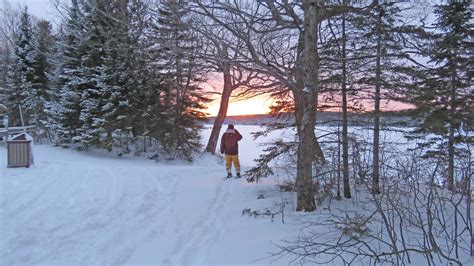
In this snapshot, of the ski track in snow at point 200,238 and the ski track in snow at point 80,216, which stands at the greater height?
the ski track in snow at point 80,216

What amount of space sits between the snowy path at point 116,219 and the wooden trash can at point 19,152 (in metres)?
0.42

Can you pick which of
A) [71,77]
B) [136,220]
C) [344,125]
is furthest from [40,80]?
[344,125]

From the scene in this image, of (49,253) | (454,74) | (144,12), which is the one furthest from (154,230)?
(454,74)

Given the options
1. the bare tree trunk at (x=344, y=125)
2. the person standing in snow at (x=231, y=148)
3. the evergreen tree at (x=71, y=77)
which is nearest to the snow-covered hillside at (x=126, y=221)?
the person standing in snow at (x=231, y=148)

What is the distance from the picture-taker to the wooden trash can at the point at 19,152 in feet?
37.5

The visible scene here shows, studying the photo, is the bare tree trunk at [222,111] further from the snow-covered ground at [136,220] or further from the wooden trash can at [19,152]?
the wooden trash can at [19,152]

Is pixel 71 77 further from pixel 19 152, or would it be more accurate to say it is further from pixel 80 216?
pixel 80 216

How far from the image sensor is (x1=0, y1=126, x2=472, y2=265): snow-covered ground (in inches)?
217

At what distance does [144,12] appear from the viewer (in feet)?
25.1

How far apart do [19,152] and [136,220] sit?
639 centimetres

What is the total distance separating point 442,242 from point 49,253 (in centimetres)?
572

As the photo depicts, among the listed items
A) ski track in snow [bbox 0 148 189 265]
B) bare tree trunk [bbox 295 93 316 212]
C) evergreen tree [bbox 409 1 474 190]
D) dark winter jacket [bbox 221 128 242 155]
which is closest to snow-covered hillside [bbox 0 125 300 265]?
ski track in snow [bbox 0 148 189 265]

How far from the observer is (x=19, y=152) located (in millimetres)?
11539

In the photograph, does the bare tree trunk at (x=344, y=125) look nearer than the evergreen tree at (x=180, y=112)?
Yes
